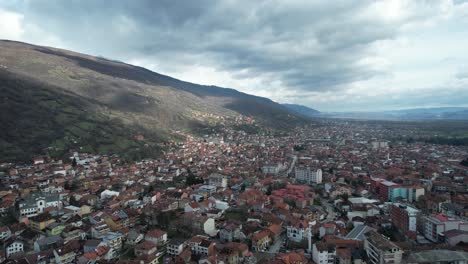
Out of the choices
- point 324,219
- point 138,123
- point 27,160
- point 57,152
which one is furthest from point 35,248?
point 138,123

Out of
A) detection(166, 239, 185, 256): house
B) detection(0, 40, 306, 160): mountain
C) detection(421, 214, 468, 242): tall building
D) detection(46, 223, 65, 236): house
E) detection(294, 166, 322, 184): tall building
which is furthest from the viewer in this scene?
detection(0, 40, 306, 160): mountain

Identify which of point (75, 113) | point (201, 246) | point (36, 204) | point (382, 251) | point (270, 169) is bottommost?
point (270, 169)

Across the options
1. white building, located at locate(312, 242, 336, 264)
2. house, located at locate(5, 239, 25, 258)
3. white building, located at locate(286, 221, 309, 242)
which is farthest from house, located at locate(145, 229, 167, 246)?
white building, located at locate(312, 242, 336, 264)

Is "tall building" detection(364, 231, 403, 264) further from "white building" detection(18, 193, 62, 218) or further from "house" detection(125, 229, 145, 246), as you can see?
"white building" detection(18, 193, 62, 218)

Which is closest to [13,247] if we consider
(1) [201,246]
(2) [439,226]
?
(1) [201,246]

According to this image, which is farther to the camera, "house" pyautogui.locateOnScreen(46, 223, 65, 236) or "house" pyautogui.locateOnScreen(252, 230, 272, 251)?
"house" pyautogui.locateOnScreen(46, 223, 65, 236)

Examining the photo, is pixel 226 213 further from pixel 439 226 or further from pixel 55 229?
pixel 439 226

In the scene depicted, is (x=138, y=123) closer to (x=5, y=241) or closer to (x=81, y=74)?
(x=81, y=74)
